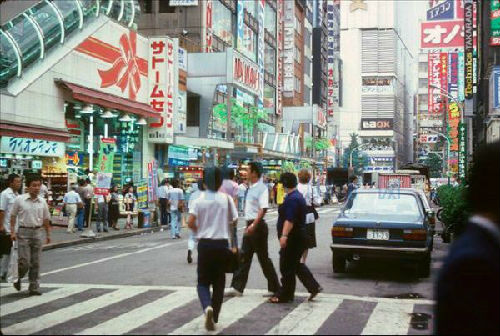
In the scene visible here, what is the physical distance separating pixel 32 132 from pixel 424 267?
14.9 metres

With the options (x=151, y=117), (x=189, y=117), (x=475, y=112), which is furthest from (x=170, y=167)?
(x=475, y=112)

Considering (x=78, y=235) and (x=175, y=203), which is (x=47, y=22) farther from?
(x=175, y=203)

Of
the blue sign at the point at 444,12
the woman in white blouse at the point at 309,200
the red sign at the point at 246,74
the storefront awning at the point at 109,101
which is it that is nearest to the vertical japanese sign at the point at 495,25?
the red sign at the point at 246,74

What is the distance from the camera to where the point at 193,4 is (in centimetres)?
4356

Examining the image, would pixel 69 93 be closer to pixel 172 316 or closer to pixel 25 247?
pixel 25 247

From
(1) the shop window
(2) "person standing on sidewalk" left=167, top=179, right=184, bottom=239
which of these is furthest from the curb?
(1) the shop window

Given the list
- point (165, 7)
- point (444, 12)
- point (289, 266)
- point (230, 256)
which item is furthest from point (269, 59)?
point (230, 256)

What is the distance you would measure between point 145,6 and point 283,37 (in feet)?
93.4

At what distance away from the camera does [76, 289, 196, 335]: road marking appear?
24.3 ft

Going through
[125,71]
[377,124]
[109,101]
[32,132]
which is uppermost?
[377,124]

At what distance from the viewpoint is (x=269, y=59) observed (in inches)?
2591

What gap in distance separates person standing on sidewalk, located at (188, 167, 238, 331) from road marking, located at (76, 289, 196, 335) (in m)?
0.99

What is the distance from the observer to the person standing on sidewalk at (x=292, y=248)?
893cm

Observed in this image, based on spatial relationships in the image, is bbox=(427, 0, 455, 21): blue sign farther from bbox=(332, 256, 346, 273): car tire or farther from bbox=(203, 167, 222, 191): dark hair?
bbox=(203, 167, 222, 191): dark hair
